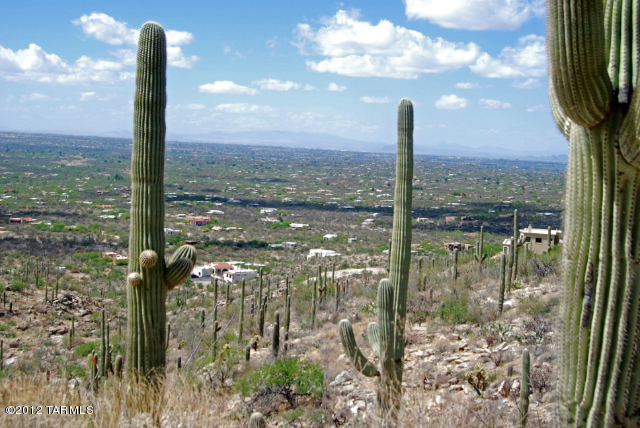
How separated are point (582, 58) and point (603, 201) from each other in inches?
32.9

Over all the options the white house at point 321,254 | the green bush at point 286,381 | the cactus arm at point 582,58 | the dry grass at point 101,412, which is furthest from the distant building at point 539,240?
the cactus arm at point 582,58

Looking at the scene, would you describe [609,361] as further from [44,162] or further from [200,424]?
[44,162]

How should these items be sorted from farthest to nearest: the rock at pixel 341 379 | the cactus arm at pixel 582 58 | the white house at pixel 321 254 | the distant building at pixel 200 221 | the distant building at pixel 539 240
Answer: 1. the distant building at pixel 200 221
2. the white house at pixel 321 254
3. the distant building at pixel 539 240
4. the rock at pixel 341 379
5. the cactus arm at pixel 582 58

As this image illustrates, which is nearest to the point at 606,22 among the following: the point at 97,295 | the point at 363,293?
the point at 363,293

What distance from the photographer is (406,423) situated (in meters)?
4.22

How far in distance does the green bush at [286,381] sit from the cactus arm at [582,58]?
585 centimetres

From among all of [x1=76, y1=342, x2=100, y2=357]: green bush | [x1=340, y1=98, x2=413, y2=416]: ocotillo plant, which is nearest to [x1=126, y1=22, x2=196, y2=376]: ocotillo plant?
[x1=340, y1=98, x2=413, y2=416]: ocotillo plant

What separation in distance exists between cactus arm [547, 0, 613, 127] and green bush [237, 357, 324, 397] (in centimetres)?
585

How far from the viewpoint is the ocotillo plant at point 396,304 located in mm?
5613

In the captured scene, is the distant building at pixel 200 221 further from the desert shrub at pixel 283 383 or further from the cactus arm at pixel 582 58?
the cactus arm at pixel 582 58

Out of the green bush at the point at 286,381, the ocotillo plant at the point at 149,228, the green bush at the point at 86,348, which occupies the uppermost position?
the ocotillo plant at the point at 149,228

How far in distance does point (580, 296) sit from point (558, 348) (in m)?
0.42

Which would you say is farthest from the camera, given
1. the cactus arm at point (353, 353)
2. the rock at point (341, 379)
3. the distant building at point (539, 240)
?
the distant building at point (539, 240)

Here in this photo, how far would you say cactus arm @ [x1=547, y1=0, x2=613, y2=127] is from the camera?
2883mm
